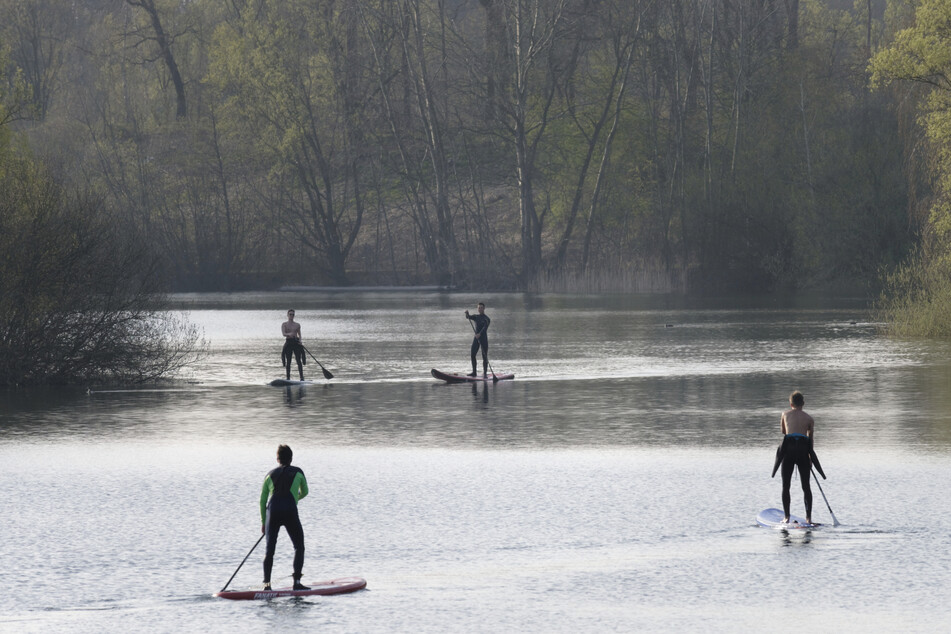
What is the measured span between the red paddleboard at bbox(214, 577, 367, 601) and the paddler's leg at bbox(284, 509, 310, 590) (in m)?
0.06

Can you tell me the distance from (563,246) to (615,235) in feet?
16.0

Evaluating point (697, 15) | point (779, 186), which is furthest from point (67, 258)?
point (697, 15)

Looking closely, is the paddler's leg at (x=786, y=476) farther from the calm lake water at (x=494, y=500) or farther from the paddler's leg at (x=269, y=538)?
the paddler's leg at (x=269, y=538)

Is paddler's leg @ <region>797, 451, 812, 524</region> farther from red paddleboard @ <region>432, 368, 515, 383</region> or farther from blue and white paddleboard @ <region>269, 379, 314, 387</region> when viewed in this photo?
blue and white paddleboard @ <region>269, 379, 314, 387</region>

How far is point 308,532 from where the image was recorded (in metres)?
13.3

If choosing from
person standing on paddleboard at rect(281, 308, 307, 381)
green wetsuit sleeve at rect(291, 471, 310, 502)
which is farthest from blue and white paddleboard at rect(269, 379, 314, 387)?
green wetsuit sleeve at rect(291, 471, 310, 502)

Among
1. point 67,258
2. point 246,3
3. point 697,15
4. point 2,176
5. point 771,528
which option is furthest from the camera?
point 246,3

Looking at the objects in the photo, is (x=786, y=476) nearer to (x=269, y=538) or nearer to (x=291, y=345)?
(x=269, y=538)

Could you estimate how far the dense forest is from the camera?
242 ft

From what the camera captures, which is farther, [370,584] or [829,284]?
[829,284]

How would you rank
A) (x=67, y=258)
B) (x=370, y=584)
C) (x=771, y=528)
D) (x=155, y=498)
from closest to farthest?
1. (x=370, y=584)
2. (x=771, y=528)
3. (x=155, y=498)
4. (x=67, y=258)

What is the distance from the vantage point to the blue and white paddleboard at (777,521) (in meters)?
13.1

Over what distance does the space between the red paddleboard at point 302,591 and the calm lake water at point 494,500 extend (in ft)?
0.26

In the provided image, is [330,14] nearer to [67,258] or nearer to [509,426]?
[67,258]
